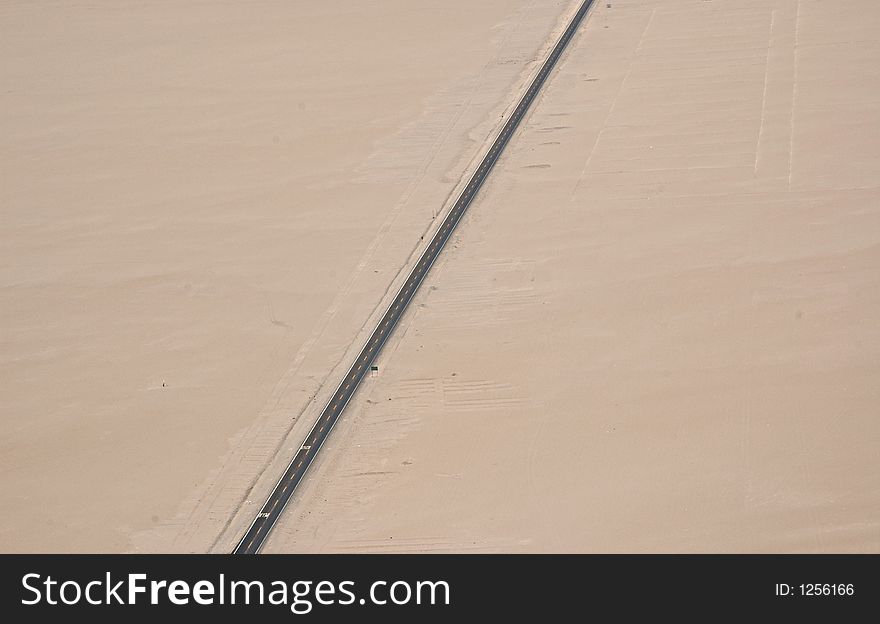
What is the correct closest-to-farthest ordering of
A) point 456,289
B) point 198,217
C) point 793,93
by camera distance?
1. point 456,289
2. point 198,217
3. point 793,93

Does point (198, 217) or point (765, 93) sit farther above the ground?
point (198, 217)

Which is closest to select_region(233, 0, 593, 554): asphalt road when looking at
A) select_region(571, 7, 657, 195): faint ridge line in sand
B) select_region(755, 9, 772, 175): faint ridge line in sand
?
select_region(571, 7, 657, 195): faint ridge line in sand

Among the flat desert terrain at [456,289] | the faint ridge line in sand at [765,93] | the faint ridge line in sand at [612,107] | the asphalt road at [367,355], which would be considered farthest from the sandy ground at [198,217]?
the faint ridge line in sand at [765,93]

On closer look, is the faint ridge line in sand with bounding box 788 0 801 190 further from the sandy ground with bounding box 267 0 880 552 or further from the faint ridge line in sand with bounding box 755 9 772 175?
the faint ridge line in sand with bounding box 755 9 772 175

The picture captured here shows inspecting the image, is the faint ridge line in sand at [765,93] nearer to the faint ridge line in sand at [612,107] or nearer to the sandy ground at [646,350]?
the sandy ground at [646,350]

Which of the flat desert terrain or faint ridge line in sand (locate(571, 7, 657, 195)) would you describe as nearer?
the flat desert terrain

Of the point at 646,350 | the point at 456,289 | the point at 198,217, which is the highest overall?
the point at 198,217

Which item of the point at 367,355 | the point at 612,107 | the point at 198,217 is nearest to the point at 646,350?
the point at 367,355

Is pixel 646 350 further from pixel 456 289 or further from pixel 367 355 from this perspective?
pixel 367 355
